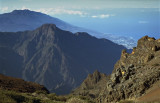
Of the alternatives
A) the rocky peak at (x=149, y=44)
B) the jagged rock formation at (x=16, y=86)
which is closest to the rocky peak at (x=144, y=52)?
the rocky peak at (x=149, y=44)

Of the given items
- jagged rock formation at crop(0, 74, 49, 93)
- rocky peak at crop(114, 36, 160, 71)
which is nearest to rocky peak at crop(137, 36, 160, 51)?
rocky peak at crop(114, 36, 160, 71)

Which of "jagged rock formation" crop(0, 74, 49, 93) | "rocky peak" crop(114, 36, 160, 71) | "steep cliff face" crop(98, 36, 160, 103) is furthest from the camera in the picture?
"rocky peak" crop(114, 36, 160, 71)

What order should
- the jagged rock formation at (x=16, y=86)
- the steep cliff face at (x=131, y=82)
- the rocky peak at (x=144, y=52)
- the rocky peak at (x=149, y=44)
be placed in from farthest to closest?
the rocky peak at (x=149, y=44)
the rocky peak at (x=144, y=52)
the jagged rock formation at (x=16, y=86)
the steep cliff face at (x=131, y=82)

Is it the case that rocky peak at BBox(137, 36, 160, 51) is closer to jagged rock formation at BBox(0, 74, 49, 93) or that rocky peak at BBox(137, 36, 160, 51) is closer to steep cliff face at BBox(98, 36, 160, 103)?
steep cliff face at BBox(98, 36, 160, 103)

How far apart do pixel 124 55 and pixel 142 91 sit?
27777mm

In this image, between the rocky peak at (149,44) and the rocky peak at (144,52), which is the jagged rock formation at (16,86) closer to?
the rocky peak at (144,52)

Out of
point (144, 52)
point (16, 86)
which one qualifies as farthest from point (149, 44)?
point (16, 86)

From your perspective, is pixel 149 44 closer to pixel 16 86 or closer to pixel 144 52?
pixel 144 52

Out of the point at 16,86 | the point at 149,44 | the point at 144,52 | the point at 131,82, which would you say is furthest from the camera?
the point at 149,44

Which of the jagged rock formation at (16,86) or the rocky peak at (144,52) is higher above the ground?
the rocky peak at (144,52)

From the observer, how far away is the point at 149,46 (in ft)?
129

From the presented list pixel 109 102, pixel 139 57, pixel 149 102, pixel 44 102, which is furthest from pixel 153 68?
pixel 139 57

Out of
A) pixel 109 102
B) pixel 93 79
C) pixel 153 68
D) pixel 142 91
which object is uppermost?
pixel 153 68

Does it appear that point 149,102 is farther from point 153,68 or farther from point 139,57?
point 139,57
